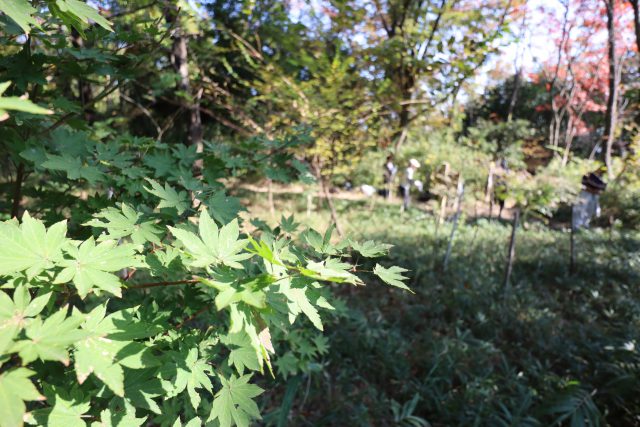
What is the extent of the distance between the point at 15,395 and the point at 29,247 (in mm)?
303

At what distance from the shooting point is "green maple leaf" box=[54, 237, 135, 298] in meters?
0.72

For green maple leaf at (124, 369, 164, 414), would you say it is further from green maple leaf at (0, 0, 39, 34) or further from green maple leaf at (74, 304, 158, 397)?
green maple leaf at (0, 0, 39, 34)

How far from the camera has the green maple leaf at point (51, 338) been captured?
59 cm

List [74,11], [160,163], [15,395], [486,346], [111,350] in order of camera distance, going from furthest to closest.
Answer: [486,346] → [160,163] → [74,11] → [111,350] → [15,395]

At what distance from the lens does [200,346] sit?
1.00 meters

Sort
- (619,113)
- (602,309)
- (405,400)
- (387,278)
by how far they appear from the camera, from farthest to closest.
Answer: (619,113)
(602,309)
(405,400)
(387,278)

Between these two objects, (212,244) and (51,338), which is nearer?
(51,338)

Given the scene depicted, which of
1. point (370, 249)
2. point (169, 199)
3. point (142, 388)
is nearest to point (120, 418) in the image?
point (142, 388)

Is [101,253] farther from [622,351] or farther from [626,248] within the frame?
[626,248]

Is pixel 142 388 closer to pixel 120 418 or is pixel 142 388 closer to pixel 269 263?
pixel 120 418

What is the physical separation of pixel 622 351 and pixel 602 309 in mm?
1470

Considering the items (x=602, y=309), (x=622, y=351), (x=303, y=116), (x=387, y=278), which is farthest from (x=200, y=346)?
(x=602, y=309)

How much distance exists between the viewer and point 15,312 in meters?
0.66

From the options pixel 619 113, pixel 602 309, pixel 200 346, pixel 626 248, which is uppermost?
pixel 619 113
